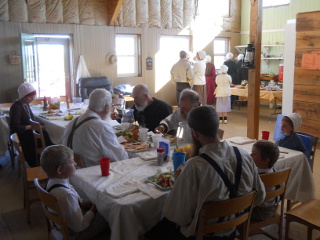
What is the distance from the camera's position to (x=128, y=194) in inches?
90.2

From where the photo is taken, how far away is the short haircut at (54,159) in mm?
2289

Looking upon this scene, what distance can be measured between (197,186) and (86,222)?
2.62 ft

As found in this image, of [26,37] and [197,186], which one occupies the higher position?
[26,37]

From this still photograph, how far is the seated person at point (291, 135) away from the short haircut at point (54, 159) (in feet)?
7.53

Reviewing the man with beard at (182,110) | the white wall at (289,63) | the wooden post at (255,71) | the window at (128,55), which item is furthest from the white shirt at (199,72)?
the man with beard at (182,110)

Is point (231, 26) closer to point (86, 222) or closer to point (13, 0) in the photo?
point (13, 0)

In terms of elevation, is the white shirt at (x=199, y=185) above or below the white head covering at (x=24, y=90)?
below

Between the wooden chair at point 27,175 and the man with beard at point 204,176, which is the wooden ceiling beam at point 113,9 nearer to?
the wooden chair at point 27,175

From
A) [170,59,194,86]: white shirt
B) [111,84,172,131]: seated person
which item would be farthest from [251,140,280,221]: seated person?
[170,59,194,86]: white shirt

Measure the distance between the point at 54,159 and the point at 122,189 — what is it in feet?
1.57

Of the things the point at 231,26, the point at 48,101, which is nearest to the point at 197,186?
the point at 48,101

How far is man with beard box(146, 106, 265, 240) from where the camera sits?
6.44ft

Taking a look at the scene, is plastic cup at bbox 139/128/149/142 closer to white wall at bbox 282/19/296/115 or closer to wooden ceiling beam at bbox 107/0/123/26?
white wall at bbox 282/19/296/115

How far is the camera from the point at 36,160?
491 cm
